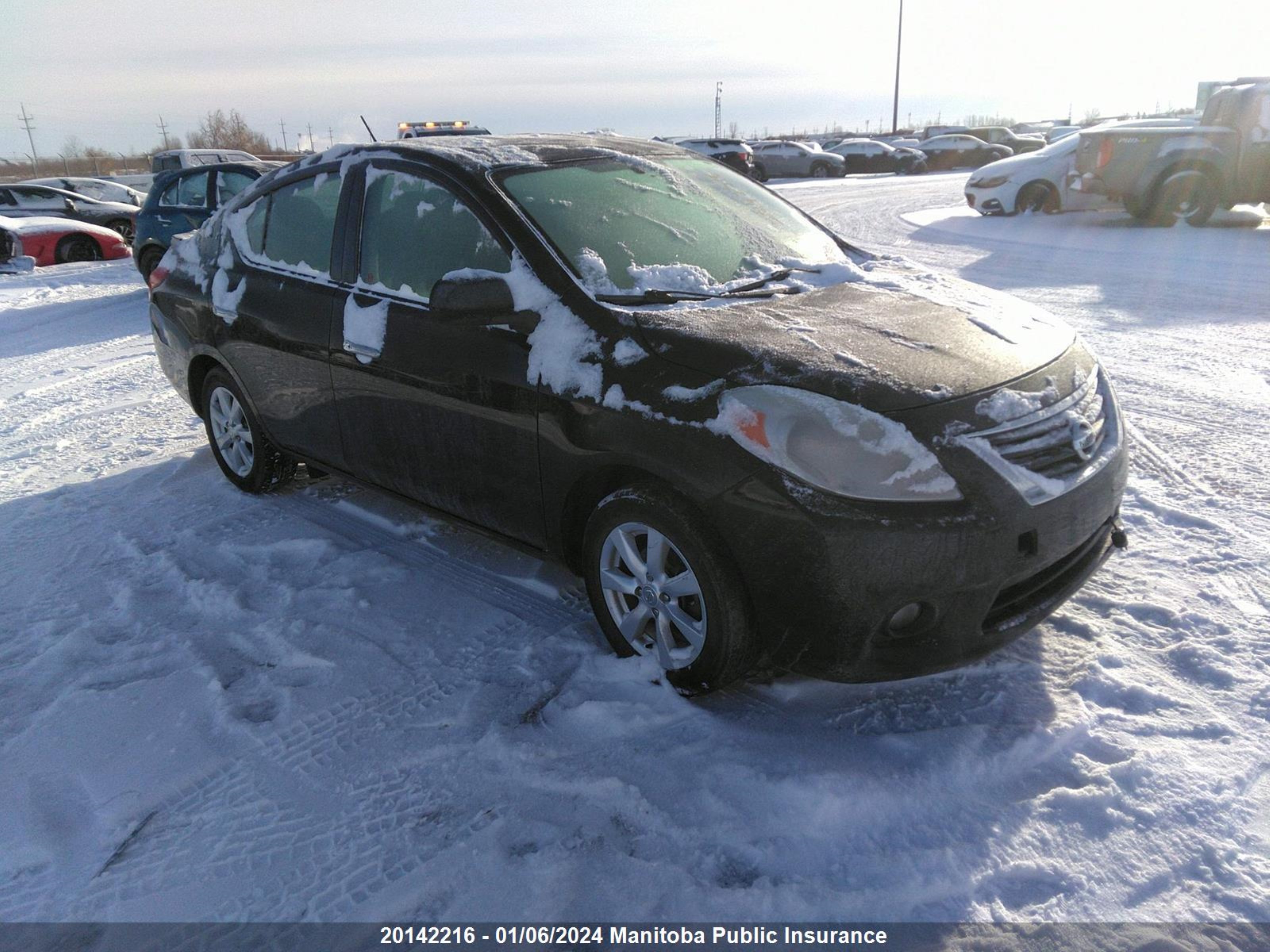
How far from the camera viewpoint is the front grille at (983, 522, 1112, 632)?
270cm

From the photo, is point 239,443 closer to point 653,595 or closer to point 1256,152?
point 653,595

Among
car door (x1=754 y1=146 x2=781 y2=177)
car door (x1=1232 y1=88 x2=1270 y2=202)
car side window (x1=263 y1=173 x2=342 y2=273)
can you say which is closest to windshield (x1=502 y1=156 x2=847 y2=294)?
car side window (x1=263 y1=173 x2=342 y2=273)

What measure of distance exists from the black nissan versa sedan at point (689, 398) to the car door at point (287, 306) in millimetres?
20

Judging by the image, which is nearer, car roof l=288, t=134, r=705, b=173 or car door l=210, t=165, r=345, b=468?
car roof l=288, t=134, r=705, b=173

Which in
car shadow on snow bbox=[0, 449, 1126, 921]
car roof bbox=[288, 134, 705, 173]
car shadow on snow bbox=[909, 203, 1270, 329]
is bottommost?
car shadow on snow bbox=[0, 449, 1126, 921]

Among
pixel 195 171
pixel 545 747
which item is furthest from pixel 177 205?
pixel 545 747

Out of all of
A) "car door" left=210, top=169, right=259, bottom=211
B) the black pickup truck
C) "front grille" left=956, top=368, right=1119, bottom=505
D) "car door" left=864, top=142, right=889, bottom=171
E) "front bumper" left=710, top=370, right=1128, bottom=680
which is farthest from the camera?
"car door" left=864, top=142, right=889, bottom=171

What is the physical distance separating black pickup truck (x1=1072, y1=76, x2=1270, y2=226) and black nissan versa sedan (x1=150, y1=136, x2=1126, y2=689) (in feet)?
35.0

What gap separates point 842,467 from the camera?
2527 mm

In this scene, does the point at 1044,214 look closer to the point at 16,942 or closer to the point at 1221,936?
the point at 1221,936

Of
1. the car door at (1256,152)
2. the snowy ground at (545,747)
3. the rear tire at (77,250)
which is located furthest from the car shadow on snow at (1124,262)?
the rear tire at (77,250)

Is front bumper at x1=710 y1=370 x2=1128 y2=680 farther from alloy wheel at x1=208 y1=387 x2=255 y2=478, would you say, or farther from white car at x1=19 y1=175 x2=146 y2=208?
white car at x1=19 y1=175 x2=146 y2=208

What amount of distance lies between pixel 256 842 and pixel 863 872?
1585mm

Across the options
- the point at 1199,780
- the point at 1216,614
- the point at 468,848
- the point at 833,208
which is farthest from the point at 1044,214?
the point at 468,848
